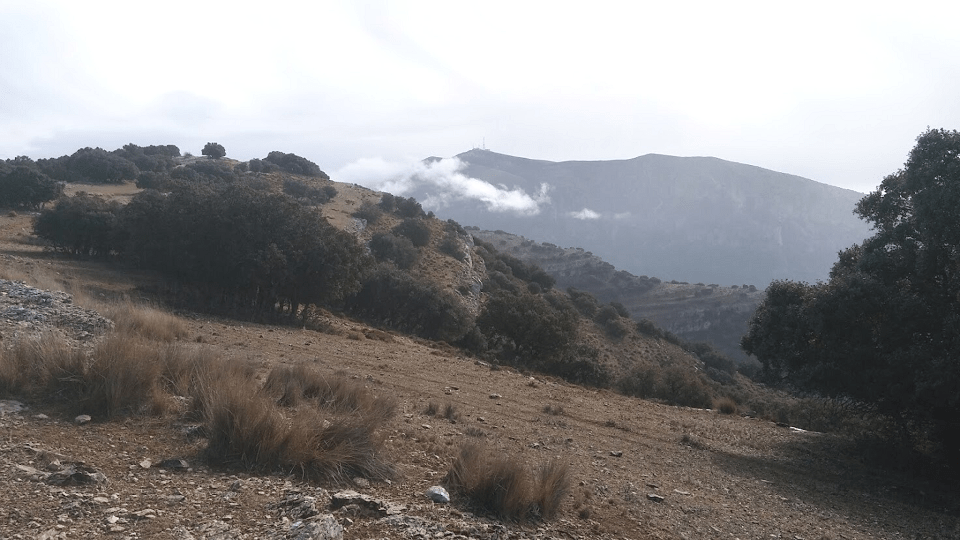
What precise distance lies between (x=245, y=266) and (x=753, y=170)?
192 meters

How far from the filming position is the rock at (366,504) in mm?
5062

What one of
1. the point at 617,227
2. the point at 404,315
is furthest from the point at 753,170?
the point at 404,315

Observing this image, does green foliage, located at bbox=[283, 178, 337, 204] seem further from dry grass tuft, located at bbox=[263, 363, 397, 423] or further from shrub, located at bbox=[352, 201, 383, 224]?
dry grass tuft, located at bbox=[263, 363, 397, 423]

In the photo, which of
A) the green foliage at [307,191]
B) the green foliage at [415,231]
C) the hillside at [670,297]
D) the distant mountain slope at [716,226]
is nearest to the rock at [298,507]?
the green foliage at [415,231]

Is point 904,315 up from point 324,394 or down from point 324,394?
up

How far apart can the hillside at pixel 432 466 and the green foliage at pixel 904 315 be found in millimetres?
1491

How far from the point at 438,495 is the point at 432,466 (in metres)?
1.09

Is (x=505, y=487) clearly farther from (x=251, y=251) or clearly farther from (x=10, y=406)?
(x=251, y=251)

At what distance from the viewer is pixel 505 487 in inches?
218

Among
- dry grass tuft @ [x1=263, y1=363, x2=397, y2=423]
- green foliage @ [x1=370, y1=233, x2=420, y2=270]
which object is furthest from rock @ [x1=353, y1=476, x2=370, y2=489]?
green foliage @ [x1=370, y1=233, x2=420, y2=270]

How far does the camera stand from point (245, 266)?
23.1 metres

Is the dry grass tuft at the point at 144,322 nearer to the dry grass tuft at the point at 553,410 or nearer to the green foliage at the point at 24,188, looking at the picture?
the dry grass tuft at the point at 553,410

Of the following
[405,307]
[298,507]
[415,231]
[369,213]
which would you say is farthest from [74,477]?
[369,213]

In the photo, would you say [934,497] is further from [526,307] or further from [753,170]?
[753,170]
